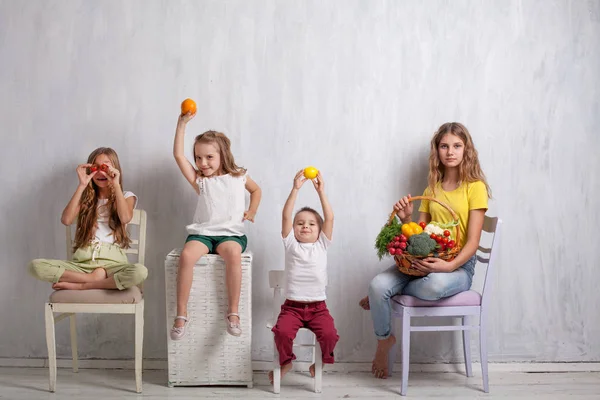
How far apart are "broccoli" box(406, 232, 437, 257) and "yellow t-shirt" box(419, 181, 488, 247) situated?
A: 13.2 inches

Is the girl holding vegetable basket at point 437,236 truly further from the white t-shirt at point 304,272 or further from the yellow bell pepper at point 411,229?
the white t-shirt at point 304,272

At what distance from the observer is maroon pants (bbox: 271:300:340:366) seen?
2.79 m

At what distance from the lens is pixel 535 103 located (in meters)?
3.24

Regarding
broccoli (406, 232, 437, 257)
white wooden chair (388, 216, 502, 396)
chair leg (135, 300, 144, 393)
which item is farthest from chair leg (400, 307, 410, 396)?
chair leg (135, 300, 144, 393)

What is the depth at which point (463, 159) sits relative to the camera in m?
3.04

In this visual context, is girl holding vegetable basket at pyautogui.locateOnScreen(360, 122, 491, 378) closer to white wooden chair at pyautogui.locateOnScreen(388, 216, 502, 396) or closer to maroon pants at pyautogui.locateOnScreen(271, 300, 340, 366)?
white wooden chair at pyautogui.locateOnScreen(388, 216, 502, 396)

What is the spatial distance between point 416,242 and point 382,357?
686mm

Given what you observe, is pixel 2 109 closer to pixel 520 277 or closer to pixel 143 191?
pixel 143 191

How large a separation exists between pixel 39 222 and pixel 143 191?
21.9 inches

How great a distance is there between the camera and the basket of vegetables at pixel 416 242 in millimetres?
2699

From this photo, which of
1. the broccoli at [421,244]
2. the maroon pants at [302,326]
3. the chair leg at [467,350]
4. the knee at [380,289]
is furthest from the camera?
the chair leg at [467,350]

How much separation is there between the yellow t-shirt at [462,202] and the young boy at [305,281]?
1.76 ft

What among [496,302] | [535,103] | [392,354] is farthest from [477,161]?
[392,354]

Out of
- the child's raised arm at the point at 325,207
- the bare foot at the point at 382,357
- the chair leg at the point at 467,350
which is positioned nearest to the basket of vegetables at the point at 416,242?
the child's raised arm at the point at 325,207
